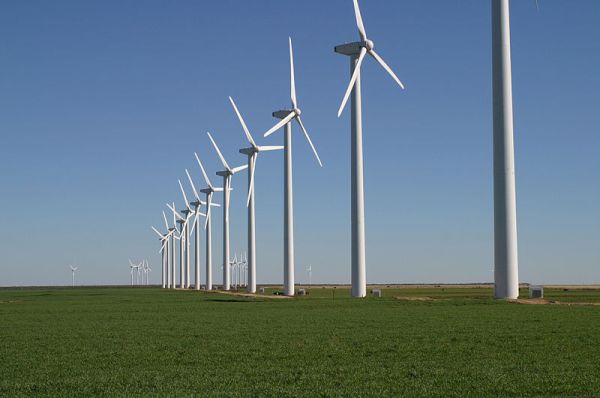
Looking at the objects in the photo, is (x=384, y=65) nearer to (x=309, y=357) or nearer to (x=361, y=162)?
(x=361, y=162)

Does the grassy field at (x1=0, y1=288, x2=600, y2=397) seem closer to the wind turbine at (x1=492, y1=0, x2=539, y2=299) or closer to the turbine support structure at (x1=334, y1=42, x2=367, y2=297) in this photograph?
the wind turbine at (x1=492, y1=0, x2=539, y2=299)

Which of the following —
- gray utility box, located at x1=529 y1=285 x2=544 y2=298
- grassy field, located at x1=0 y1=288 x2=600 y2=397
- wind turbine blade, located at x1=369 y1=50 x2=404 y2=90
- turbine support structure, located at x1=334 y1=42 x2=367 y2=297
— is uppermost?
wind turbine blade, located at x1=369 y1=50 x2=404 y2=90

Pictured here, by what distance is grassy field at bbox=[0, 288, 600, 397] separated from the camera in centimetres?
1945

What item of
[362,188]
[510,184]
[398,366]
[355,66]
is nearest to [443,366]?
[398,366]

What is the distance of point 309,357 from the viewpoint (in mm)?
25953

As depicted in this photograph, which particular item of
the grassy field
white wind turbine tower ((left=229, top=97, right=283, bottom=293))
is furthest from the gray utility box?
white wind turbine tower ((left=229, top=97, right=283, bottom=293))

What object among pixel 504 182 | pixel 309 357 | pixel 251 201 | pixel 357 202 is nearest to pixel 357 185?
pixel 357 202

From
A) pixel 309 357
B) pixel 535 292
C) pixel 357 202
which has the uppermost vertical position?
pixel 357 202

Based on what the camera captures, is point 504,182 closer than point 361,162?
Yes

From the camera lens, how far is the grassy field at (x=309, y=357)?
63.8 ft

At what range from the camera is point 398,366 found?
23.1m

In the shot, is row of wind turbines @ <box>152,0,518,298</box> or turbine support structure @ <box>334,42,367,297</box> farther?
turbine support structure @ <box>334,42,367,297</box>

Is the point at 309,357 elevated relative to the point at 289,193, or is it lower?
lower

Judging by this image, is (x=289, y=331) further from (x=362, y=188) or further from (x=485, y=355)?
(x=362, y=188)
